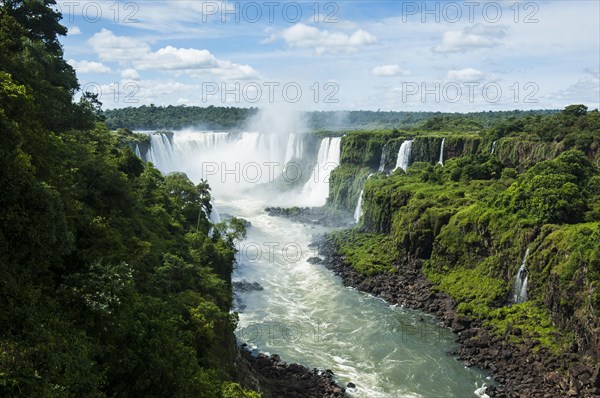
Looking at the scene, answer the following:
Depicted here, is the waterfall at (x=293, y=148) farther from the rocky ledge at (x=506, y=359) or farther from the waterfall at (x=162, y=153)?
the rocky ledge at (x=506, y=359)

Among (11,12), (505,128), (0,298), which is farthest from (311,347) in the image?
(505,128)

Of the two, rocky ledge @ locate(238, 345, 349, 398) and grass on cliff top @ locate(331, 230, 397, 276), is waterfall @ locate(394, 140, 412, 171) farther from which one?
rocky ledge @ locate(238, 345, 349, 398)

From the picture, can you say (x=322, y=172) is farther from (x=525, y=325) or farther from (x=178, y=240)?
(x=178, y=240)

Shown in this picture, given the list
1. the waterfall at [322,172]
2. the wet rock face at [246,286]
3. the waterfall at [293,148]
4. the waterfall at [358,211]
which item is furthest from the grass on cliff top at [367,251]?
the waterfall at [293,148]

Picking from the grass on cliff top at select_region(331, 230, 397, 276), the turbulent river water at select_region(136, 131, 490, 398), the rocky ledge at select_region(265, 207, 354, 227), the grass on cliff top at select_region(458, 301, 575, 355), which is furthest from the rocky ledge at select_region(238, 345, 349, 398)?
the rocky ledge at select_region(265, 207, 354, 227)

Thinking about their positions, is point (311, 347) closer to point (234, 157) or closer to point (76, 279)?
point (76, 279)
